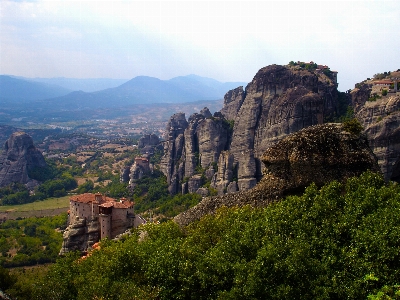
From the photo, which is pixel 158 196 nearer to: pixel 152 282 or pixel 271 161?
pixel 271 161

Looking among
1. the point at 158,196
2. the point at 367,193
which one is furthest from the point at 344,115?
the point at 367,193

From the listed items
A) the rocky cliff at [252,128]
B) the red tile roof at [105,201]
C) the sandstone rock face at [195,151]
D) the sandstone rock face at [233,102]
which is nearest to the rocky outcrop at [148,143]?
the sandstone rock face at [233,102]

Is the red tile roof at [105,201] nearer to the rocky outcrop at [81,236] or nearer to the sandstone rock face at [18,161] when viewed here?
the rocky outcrop at [81,236]

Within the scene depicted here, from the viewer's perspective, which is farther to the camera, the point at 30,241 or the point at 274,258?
the point at 30,241

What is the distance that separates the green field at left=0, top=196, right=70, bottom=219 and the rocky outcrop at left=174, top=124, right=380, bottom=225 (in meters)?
53.8

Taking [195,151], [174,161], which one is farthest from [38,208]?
[195,151]

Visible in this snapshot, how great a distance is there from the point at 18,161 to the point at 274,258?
285 ft

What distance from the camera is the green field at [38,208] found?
2657 inches

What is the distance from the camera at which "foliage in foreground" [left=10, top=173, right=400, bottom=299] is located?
11.6 metres

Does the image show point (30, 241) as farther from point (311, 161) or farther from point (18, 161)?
point (18, 161)

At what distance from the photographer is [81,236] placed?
33.5 m

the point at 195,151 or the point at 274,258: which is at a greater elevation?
the point at 274,258

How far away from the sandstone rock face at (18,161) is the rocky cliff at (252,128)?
3926cm

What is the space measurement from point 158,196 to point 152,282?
49287 millimetres
